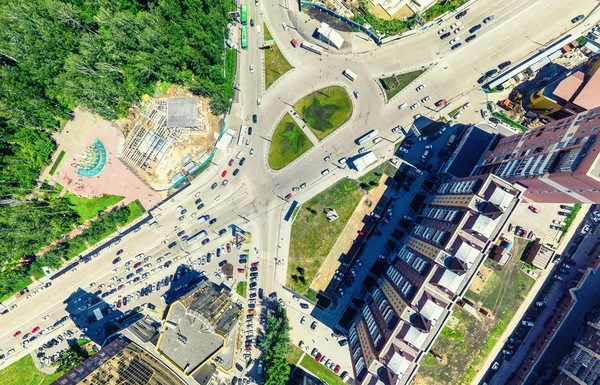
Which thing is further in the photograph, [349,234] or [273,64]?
[273,64]

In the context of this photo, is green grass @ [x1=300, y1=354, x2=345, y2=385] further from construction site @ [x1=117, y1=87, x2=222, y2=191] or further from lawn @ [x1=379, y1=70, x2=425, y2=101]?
lawn @ [x1=379, y1=70, x2=425, y2=101]

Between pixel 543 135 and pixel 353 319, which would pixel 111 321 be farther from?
pixel 543 135

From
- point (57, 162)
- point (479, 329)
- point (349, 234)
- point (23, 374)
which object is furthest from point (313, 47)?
point (23, 374)

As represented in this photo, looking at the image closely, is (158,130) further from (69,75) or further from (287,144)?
(287,144)

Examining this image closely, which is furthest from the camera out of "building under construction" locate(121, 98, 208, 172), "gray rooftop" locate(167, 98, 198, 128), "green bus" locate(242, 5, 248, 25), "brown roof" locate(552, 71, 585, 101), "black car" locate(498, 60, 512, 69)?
"green bus" locate(242, 5, 248, 25)

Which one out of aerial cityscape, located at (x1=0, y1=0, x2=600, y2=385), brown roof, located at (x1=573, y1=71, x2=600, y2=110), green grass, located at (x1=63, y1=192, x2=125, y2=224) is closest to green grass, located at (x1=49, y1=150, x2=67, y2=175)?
aerial cityscape, located at (x1=0, y1=0, x2=600, y2=385)


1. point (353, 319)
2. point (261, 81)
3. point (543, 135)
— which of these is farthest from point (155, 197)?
point (543, 135)

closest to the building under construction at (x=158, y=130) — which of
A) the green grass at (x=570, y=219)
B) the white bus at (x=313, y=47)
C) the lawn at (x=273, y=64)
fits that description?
the lawn at (x=273, y=64)
